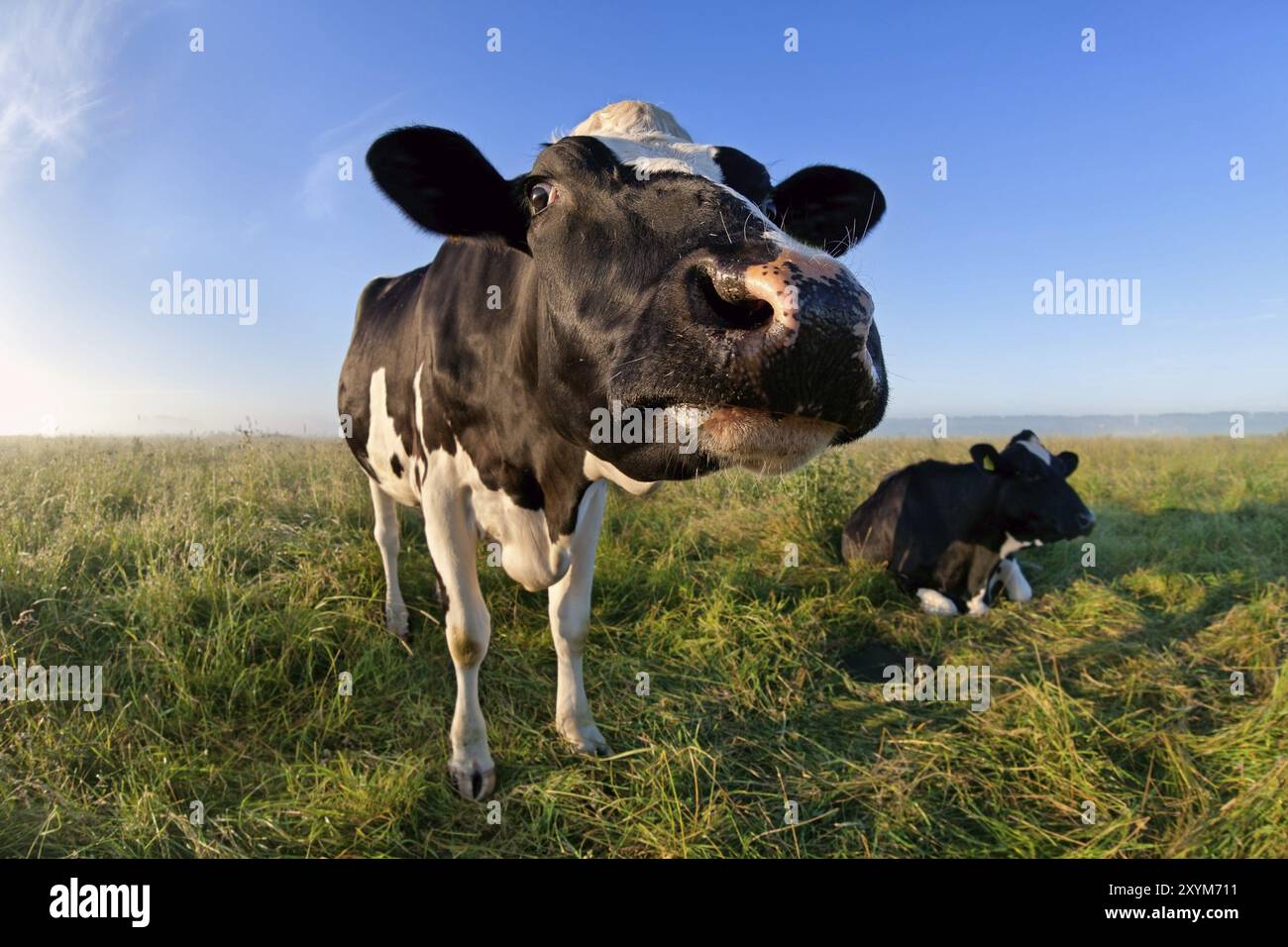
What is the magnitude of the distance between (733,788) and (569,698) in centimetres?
105

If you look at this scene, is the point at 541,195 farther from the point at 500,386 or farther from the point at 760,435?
the point at 760,435

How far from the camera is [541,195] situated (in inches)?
99.2

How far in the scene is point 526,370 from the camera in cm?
301

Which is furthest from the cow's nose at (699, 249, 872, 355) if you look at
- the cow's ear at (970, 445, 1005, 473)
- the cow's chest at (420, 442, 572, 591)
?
the cow's ear at (970, 445, 1005, 473)

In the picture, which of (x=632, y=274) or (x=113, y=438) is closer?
(x=632, y=274)

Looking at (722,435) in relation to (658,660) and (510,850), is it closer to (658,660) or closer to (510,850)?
(510,850)

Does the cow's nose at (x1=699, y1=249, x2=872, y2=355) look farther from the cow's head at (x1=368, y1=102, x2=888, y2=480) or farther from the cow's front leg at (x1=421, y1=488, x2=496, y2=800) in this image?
the cow's front leg at (x1=421, y1=488, x2=496, y2=800)

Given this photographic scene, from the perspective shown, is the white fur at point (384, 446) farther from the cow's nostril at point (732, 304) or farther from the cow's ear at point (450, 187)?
the cow's nostril at point (732, 304)

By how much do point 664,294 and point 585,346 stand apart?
1.43ft

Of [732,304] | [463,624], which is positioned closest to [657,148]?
[732,304]

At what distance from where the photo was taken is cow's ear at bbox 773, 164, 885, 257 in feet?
11.0

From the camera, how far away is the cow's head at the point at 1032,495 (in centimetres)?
637

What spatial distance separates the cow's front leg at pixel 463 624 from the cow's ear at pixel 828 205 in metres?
2.27

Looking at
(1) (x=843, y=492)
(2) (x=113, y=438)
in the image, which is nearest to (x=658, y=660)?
(1) (x=843, y=492)
